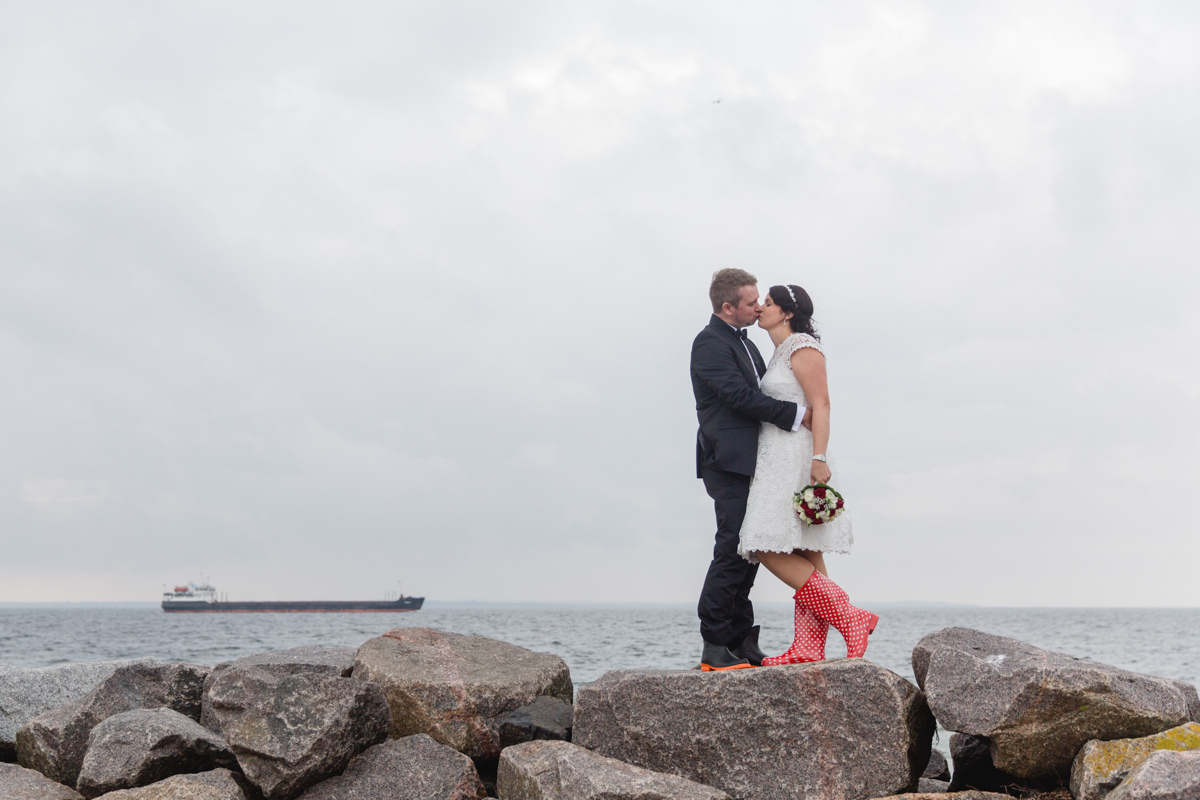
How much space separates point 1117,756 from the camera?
14.6ft

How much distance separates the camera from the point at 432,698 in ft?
18.6

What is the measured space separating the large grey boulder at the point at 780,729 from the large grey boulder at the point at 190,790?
6.45ft

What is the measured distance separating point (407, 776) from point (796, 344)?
10.7 ft

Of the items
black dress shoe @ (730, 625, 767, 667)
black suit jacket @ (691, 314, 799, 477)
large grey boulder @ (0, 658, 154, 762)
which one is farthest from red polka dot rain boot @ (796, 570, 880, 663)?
large grey boulder @ (0, 658, 154, 762)

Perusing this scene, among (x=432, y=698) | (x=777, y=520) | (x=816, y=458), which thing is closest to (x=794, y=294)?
(x=816, y=458)

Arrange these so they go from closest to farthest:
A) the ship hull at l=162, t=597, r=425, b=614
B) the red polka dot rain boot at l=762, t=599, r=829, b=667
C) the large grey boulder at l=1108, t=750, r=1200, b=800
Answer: the large grey boulder at l=1108, t=750, r=1200, b=800, the red polka dot rain boot at l=762, t=599, r=829, b=667, the ship hull at l=162, t=597, r=425, b=614

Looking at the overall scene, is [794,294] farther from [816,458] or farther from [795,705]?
[795,705]

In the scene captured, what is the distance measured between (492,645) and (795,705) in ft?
8.69

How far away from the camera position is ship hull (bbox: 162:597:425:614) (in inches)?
3371

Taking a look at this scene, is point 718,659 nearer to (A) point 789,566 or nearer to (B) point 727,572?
(B) point 727,572

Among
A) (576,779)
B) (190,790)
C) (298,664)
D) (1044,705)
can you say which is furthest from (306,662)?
(1044,705)

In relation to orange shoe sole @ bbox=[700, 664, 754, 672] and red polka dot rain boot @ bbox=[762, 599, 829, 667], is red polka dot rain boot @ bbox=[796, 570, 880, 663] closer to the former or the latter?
red polka dot rain boot @ bbox=[762, 599, 829, 667]

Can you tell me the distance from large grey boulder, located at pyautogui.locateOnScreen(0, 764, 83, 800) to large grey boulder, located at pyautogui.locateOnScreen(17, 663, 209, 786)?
152 millimetres

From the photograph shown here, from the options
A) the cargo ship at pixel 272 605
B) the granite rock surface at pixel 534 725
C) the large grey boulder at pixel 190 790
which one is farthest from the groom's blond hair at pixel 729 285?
the cargo ship at pixel 272 605
